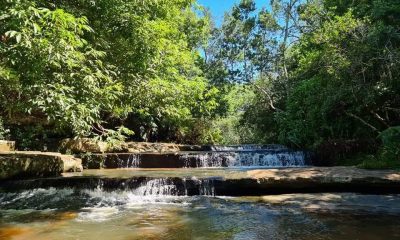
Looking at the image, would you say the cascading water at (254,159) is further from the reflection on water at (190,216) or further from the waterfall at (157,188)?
the reflection on water at (190,216)

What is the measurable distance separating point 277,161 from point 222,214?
8352 millimetres

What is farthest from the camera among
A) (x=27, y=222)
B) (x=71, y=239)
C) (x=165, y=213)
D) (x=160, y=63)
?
(x=160, y=63)

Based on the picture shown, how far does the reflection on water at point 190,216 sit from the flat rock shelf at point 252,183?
229 mm

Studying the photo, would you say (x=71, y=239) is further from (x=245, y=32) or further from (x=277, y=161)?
(x=245, y=32)

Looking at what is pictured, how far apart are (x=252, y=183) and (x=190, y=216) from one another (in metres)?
2.60

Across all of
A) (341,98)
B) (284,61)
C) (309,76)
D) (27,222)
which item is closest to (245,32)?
(284,61)

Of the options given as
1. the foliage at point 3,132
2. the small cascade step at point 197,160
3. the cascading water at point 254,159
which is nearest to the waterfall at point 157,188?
the small cascade step at point 197,160

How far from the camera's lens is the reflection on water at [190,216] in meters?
5.83

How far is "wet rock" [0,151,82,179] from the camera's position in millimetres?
10148

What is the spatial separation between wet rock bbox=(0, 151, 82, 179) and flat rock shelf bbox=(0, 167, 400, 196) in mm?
460

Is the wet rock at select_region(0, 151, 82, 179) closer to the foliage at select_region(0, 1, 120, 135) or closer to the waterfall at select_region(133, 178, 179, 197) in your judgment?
the waterfall at select_region(133, 178, 179, 197)

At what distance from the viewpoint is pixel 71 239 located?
18.5 feet

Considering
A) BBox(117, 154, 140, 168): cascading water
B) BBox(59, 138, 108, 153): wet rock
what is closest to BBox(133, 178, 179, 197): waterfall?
BBox(117, 154, 140, 168): cascading water

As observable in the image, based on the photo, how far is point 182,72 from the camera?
25.7 meters
